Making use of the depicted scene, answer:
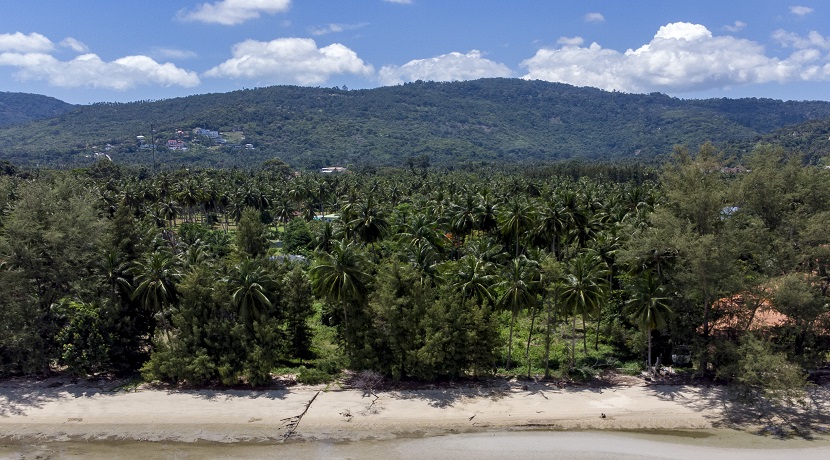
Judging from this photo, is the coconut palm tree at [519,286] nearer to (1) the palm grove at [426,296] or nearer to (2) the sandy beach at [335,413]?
(1) the palm grove at [426,296]

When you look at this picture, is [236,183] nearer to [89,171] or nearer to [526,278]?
[89,171]

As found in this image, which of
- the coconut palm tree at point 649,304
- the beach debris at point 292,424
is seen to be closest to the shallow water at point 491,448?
the beach debris at point 292,424

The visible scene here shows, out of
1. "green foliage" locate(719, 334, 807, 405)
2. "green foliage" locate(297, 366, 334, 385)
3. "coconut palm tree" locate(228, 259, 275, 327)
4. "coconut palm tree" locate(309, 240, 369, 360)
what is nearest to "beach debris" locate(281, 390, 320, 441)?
"green foliage" locate(297, 366, 334, 385)

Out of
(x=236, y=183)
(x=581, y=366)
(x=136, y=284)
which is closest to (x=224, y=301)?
(x=136, y=284)

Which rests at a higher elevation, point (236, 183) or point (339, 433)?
point (236, 183)

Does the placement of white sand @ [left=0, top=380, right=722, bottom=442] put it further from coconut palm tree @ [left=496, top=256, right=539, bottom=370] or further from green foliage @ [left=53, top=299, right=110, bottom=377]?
coconut palm tree @ [left=496, top=256, right=539, bottom=370]

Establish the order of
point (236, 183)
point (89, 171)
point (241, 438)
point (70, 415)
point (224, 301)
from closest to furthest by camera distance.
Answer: point (241, 438) → point (70, 415) → point (224, 301) → point (236, 183) → point (89, 171)
